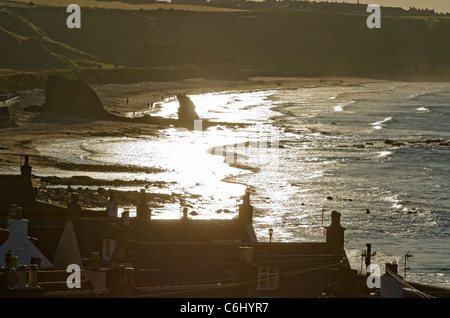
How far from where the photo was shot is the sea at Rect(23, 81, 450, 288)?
52281 mm

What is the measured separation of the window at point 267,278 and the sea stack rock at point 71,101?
91.1 m

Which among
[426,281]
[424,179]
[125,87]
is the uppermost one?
[125,87]

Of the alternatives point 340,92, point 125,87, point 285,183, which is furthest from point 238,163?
point 340,92

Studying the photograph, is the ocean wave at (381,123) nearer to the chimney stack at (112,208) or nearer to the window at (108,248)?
the chimney stack at (112,208)

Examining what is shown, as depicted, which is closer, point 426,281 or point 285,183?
point 426,281

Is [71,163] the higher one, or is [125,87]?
[125,87]

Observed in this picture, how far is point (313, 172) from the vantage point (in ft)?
261

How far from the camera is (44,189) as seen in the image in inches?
2322

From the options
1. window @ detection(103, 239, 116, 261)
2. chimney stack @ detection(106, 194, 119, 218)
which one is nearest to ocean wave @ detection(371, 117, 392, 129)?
chimney stack @ detection(106, 194, 119, 218)

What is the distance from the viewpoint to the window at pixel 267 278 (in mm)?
24844

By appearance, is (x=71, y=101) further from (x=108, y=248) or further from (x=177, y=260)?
(x=177, y=260)

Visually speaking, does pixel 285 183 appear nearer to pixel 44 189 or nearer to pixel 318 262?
pixel 44 189

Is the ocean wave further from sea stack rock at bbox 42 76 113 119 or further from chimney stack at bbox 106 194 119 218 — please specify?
chimney stack at bbox 106 194 119 218

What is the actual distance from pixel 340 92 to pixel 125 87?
3994cm
